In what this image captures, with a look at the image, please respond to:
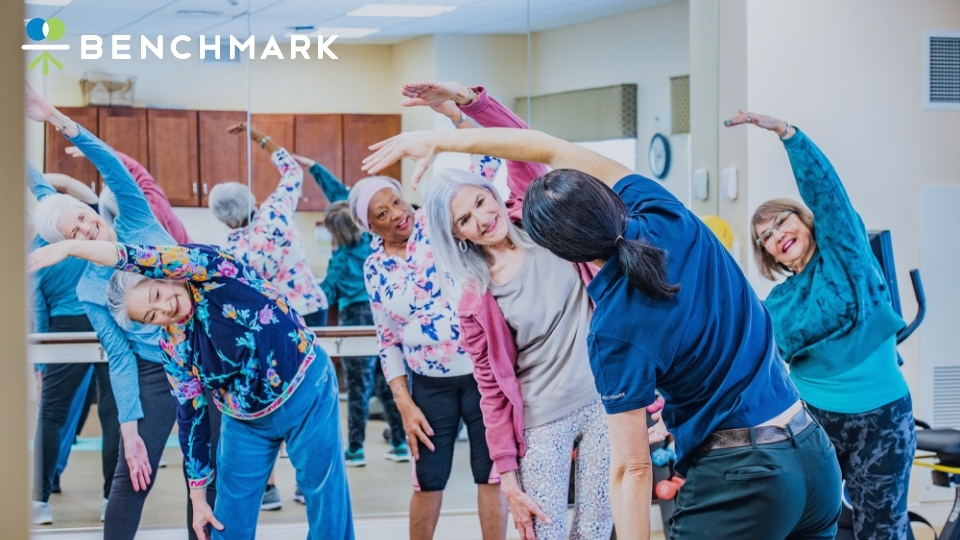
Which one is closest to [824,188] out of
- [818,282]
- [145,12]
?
[818,282]

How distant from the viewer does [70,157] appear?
3.39 m

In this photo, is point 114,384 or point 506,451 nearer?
point 506,451

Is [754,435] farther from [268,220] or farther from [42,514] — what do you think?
[42,514]

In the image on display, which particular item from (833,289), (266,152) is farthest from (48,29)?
(833,289)

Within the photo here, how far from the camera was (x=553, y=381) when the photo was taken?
262 cm

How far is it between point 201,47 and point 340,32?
0.52 meters

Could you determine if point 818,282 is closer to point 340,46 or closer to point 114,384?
point 340,46

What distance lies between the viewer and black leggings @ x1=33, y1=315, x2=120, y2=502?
11.6 feet

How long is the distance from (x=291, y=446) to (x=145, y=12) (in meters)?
1.72

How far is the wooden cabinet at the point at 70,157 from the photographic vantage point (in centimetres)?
334

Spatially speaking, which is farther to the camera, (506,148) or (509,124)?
(509,124)

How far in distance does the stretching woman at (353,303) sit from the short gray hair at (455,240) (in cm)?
103

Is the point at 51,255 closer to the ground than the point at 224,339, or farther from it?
farther from it

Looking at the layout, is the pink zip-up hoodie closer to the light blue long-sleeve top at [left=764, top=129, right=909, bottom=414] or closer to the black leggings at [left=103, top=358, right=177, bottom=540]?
the light blue long-sleeve top at [left=764, top=129, right=909, bottom=414]
